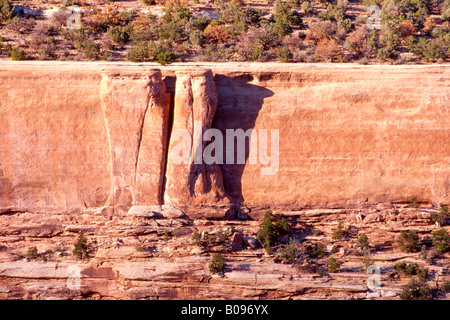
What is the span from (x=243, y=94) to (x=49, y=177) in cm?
505

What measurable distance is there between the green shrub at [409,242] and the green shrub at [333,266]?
66.1 inches

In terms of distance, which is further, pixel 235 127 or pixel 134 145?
pixel 235 127

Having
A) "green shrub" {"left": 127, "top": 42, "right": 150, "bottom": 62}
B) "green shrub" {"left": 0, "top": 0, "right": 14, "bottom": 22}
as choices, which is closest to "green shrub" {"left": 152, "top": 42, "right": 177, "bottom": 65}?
"green shrub" {"left": 127, "top": 42, "right": 150, "bottom": 62}

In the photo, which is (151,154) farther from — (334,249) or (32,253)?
(334,249)

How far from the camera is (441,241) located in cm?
1249

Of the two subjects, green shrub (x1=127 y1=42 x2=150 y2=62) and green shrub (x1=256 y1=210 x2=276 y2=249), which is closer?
green shrub (x1=256 y1=210 x2=276 y2=249)

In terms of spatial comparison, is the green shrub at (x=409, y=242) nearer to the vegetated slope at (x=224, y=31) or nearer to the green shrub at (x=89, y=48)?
the vegetated slope at (x=224, y=31)

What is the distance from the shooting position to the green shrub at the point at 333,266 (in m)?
11.9

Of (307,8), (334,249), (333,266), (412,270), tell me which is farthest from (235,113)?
(307,8)

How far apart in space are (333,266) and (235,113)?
4.27m

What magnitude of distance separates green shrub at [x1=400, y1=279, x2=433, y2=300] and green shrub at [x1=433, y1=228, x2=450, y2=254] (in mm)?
1147

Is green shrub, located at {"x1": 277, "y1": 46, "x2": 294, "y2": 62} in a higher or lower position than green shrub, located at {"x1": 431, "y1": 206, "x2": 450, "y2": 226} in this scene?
higher

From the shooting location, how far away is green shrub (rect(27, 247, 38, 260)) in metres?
12.0

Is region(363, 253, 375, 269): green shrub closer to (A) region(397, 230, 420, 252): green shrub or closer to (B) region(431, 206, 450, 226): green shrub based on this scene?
(A) region(397, 230, 420, 252): green shrub
